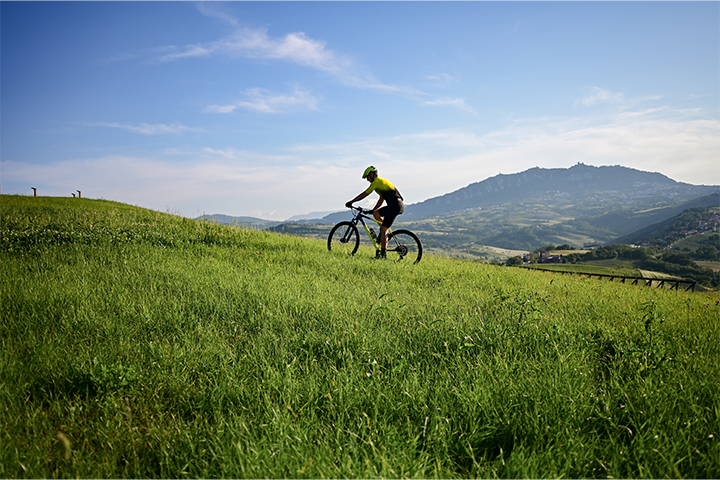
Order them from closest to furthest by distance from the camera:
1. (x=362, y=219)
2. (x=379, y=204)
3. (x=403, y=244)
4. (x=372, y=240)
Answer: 1. (x=379, y=204)
2. (x=403, y=244)
3. (x=372, y=240)
4. (x=362, y=219)

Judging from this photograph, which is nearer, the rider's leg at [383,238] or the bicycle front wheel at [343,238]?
the rider's leg at [383,238]

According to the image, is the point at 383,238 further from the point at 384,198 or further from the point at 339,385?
the point at 339,385

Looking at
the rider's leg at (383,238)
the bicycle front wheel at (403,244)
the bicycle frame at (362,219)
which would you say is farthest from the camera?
the bicycle frame at (362,219)

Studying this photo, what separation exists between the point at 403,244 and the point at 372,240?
122cm

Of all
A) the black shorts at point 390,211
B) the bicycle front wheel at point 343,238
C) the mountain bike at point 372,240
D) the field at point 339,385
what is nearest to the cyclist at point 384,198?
the black shorts at point 390,211

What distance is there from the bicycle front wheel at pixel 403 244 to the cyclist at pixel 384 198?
0.45 m

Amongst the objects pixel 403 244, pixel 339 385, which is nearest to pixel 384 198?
pixel 403 244

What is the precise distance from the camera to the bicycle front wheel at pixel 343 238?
43.4 ft

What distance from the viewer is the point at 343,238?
1338 cm

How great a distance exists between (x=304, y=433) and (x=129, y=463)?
4.54ft

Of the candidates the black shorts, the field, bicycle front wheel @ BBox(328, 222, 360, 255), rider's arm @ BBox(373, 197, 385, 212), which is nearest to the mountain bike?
bicycle front wheel @ BBox(328, 222, 360, 255)

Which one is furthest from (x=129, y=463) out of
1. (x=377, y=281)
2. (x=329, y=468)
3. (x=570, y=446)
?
(x=377, y=281)

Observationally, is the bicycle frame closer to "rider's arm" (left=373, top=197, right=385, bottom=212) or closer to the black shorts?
the black shorts

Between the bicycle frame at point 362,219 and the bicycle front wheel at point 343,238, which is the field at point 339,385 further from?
the bicycle front wheel at point 343,238
